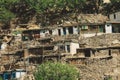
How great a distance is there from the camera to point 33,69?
7131 cm

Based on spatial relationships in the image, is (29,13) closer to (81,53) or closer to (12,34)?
(12,34)

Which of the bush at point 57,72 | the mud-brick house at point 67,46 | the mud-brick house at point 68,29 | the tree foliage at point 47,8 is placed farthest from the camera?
the tree foliage at point 47,8

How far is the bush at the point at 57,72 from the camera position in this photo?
213 ft

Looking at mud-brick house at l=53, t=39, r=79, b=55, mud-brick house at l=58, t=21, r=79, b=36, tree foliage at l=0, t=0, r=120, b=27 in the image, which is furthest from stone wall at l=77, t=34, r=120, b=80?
tree foliage at l=0, t=0, r=120, b=27

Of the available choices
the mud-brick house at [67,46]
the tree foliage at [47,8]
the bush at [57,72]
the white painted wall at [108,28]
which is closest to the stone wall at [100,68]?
the bush at [57,72]

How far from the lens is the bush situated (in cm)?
6506

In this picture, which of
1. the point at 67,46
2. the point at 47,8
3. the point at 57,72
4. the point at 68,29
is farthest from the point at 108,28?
the point at 57,72

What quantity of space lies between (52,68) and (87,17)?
951 inches

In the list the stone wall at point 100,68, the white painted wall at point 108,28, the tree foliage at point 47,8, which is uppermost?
the tree foliage at point 47,8

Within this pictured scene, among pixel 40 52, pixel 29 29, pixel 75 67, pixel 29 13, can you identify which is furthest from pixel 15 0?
pixel 75 67

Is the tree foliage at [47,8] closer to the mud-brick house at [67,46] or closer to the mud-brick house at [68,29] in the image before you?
the mud-brick house at [68,29]

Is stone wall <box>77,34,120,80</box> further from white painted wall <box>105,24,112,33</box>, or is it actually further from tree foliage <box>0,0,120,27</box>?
tree foliage <box>0,0,120,27</box>

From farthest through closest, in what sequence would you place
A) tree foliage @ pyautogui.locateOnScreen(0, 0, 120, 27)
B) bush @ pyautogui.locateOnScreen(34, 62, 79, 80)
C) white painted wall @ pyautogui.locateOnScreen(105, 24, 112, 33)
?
tree foliage @ pyautogui.locateOnScreen(0, 0, 120, 27), white painted wall @ pyautogui.locateOnScreen(105, 24, 112, 33), bush @ pyautogui.locateOnScreen(34, 62, 79, 80)

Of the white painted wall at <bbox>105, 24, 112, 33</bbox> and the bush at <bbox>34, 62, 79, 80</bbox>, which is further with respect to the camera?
the white painted wall at <bbox>105, 24, 112, 33</bbox>
